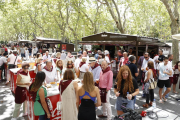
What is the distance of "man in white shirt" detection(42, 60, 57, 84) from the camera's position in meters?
4.98

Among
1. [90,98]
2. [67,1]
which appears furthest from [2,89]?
[67,1]

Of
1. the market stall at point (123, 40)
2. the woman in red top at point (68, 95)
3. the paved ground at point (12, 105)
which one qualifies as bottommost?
the paved ground at point (12, 105)

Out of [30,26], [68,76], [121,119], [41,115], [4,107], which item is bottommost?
[4,107]

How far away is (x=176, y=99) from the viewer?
6.42 metres

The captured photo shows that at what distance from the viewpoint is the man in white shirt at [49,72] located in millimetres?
4984

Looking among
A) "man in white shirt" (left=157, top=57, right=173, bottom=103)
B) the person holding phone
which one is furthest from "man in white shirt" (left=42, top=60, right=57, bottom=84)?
"man in white shirt" (left=157, top=57, right=173, bottom=103)

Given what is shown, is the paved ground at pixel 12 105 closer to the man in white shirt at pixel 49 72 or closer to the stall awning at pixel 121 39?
the man in white shirt at pixel 49 72

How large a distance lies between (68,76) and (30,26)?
38.0 metres

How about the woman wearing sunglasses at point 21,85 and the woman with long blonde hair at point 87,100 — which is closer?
the woman with long blonde hair at point 87,100

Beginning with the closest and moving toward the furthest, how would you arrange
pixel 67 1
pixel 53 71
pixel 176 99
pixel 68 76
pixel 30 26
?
pixel 68 76 < pixel 53 71 < pixel 176 99 < pixel 67 1 < pixel 30 26

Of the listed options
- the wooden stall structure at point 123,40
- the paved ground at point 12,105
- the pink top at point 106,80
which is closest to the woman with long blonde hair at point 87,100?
the pink top at point 106,80

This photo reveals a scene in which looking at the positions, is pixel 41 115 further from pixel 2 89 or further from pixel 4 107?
pixel 2 89

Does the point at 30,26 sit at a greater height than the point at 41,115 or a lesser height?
greater

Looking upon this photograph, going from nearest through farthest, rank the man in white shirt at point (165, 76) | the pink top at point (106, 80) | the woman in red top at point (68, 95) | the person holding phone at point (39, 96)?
1. the person holding phone at point (39, 96)
2. the woman in red top at point (68, 95)
3. the pink top at point (106, 80)
4. the man in white shirt at point (165, 76)
